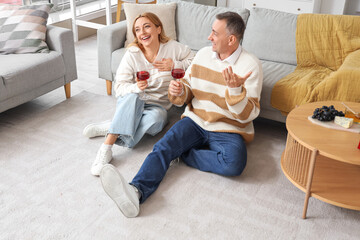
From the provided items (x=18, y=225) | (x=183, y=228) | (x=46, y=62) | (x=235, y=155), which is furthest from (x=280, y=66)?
(x=18, y=225)

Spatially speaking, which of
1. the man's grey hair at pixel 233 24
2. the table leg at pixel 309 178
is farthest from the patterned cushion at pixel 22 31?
the table leg at pixel 309 178

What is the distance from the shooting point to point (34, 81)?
305 centimetres

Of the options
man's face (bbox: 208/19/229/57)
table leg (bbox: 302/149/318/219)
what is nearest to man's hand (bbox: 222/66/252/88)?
man's face (bbox: 208/19/229/57)

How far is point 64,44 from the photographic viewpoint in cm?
330

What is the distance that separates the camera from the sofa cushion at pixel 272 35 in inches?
121

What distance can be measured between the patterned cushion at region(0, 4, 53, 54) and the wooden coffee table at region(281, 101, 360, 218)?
206cm

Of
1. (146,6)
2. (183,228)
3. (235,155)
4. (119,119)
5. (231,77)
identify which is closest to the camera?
(183,228)

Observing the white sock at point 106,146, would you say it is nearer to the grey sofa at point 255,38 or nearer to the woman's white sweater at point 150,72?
the woman's white sweater at point 150,72

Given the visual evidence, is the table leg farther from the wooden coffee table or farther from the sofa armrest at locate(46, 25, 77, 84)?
the sofa armrest at locate(46, 25, 77, 84)

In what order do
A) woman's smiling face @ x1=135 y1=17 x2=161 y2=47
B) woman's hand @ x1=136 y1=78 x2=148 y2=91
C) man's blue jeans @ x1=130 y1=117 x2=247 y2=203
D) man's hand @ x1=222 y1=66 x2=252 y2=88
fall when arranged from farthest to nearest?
woman's smiling face @ x1=135 y1=17 x2=161 y2=47, woman's hand @ x1=136 y1=78 x2=148 y2=91, man's blue jeans @ x1=130 y1=117 x2=247 y2=203, man's hand @ x1=222 y1=66 x2=252 y2=88

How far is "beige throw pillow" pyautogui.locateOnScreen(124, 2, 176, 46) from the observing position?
3.36 metres

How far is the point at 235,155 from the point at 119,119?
0.75m

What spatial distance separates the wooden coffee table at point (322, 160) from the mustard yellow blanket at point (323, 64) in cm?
25

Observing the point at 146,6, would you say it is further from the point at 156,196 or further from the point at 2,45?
the point at 156,196
